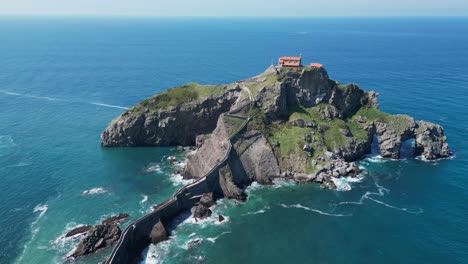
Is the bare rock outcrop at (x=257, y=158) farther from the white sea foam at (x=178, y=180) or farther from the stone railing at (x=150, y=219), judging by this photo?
the white sea foam at (x=178, y=180)

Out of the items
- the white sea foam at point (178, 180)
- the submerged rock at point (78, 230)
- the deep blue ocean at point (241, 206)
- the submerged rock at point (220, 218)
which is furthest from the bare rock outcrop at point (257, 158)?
the submerged rock at point (78, 230)

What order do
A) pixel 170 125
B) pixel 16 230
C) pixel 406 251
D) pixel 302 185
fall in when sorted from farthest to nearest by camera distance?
pixel 170 125 < pixel 302 185 < pixel 16 230 < pixel 406 251

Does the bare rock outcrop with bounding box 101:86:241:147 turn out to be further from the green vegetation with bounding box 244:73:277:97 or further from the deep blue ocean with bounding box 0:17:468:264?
the green vegetation with bounding box 244:73:277:97

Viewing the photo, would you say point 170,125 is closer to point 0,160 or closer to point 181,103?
point 181,103

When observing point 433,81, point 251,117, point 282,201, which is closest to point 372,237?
point 282,201

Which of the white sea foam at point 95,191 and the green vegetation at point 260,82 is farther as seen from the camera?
the green vegetation at point 260,82

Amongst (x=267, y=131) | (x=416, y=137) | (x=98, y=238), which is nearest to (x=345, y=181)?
(x=267, y=131)

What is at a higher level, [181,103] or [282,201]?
[181,103]

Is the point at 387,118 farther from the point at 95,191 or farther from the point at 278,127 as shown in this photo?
the point at 95,191
